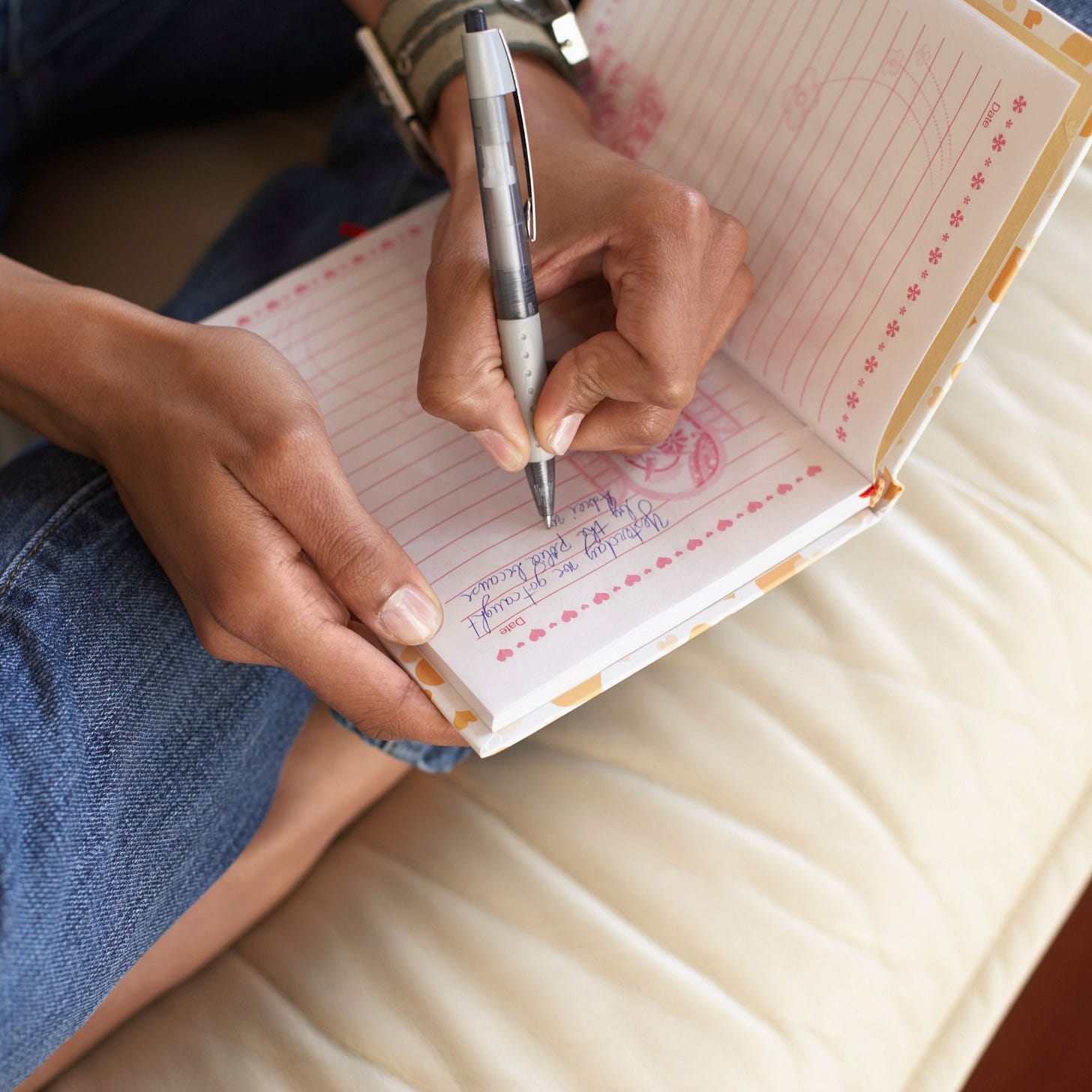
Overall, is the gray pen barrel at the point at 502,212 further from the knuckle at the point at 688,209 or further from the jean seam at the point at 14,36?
the jean seam at the point at 14,36

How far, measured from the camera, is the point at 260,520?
1.72 ft

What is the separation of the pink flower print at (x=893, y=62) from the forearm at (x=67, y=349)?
0.44 meters

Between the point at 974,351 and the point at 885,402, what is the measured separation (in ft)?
0.71

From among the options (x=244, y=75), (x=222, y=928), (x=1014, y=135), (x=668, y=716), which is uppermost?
(x=1014, y=135)

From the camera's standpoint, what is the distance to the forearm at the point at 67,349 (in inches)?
23.0

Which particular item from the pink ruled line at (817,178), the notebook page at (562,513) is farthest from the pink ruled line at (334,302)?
the pink ruled line at (817,178)

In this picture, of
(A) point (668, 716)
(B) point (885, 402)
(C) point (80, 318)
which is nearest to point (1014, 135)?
(B) point (885, 402)

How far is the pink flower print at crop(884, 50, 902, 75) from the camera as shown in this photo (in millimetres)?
522

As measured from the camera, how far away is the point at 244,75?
892 millimetres

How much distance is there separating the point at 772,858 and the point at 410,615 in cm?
28

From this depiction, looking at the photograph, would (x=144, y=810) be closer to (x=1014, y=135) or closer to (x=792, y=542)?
(x=792, y=542)

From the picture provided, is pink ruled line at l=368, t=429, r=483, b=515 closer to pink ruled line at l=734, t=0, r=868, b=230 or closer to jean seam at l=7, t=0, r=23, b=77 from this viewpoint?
pink ruled line at l=734, t=0, r=868, b=230

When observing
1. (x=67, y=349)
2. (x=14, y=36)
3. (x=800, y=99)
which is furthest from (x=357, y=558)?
(x=14, y=36)

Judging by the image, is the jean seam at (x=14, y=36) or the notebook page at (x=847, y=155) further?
the jean seam at (x=14, y=36)
